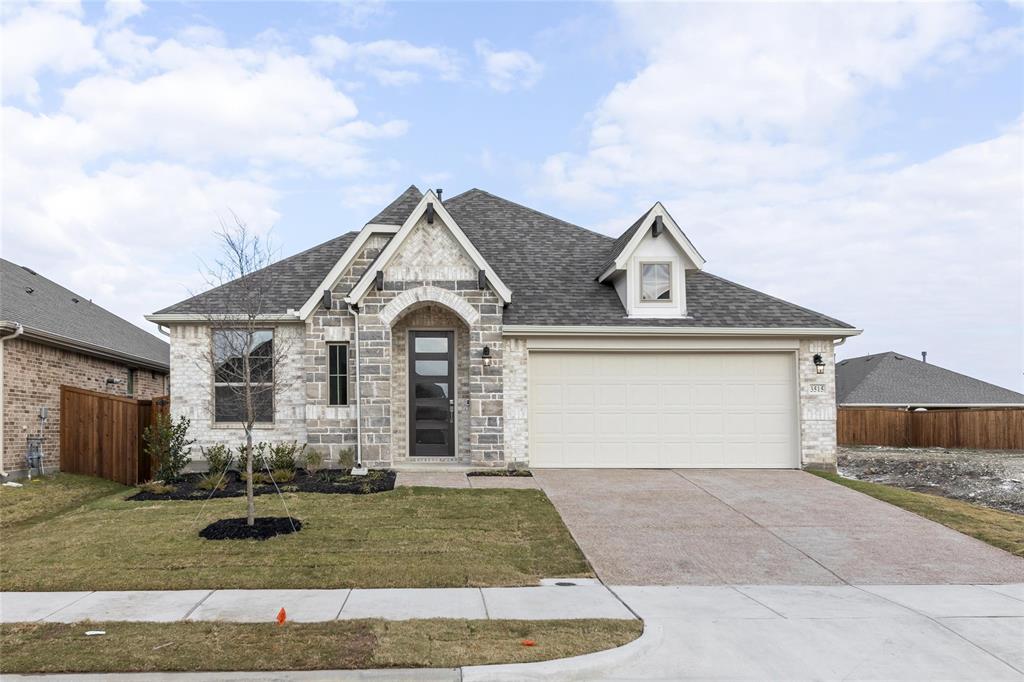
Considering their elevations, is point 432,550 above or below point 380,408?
below

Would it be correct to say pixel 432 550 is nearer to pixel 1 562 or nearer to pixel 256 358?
pixel 1 562

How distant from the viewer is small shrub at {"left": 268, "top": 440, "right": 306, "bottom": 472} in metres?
14.2

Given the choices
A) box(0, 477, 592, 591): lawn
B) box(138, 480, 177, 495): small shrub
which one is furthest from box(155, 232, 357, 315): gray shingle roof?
box(0, 477, 592, 591): lawn

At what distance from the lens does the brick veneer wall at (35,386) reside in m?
14.5

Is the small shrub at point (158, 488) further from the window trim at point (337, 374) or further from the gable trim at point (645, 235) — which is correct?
the gable trim at point (645, 235)

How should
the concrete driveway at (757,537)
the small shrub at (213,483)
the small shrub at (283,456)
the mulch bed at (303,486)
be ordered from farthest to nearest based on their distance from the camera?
the small shrub at (283,456), the small shrub at (213,483), the mulch bed at (303,486), the concrete driveway at (757,537)

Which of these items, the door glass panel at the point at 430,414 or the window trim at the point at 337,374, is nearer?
the window trim at the point at 337,374

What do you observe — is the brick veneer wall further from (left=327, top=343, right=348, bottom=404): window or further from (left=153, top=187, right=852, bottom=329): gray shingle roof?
(left=327, top=343, right=348, bottom=404): window

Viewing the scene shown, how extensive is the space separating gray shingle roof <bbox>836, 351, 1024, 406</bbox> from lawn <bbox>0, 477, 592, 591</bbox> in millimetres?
27297

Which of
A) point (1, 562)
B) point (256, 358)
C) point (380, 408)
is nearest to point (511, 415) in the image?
point (380, 408)

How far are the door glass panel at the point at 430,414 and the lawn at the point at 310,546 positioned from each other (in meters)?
3.39

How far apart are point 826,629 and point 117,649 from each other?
19.2 feet

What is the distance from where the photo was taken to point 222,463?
14711 millimetres

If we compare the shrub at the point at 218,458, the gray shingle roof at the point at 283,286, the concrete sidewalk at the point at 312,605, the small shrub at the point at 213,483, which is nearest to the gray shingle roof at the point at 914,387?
the gray shingle roof at the point at 283,286
